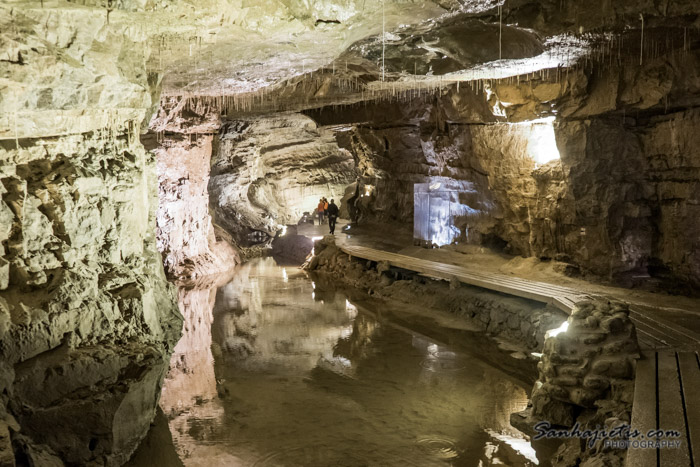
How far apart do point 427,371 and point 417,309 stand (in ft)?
13.7

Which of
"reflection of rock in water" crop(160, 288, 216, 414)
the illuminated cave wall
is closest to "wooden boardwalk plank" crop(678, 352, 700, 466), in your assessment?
the illuminated cave wall

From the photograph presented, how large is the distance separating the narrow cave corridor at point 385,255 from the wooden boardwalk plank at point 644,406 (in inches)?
1.1

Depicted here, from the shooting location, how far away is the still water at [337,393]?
6469 mm

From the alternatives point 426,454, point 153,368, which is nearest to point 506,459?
point 426,454

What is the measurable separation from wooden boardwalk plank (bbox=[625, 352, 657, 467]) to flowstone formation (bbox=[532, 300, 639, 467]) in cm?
15

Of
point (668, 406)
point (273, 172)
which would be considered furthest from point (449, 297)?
point (273, 172)

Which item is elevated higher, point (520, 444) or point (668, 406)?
point (668, 406)

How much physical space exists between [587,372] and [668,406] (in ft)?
4.36

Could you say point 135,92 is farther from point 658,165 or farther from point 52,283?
point 658,165

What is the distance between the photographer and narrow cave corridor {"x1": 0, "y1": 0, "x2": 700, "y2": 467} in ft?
17.8

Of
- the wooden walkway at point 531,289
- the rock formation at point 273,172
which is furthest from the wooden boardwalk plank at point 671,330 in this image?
the rock formation at point 273,172

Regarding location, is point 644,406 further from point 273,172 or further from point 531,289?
point 273,172

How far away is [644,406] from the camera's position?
5.15m

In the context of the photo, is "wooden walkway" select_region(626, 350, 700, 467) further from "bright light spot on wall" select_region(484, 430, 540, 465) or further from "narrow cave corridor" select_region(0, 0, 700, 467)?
"bright light spot on wall" select_region(484, 430, 540, 465)
